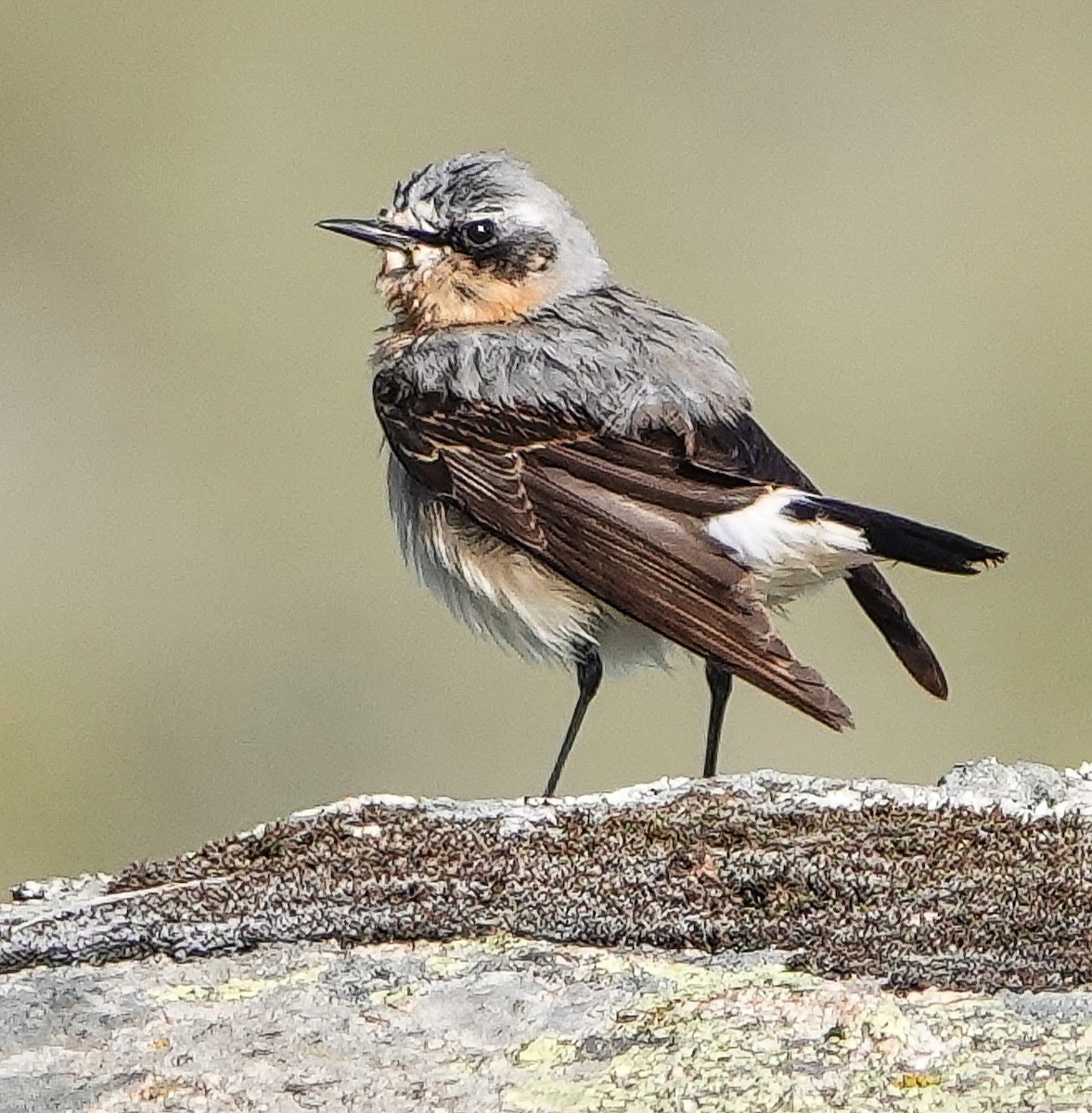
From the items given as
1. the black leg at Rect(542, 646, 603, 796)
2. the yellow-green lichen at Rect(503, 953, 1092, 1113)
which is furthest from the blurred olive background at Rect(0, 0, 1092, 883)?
the yellow-green lichen at Rect(503, 953, 1092, 1113)

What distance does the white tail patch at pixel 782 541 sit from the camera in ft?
22.7

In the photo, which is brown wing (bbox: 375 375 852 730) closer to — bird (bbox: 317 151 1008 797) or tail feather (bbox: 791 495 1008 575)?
bird (bbox: 317 151 1008 797)

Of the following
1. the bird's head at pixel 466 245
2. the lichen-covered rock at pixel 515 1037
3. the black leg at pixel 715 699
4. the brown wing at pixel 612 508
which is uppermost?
the bird's head at pixel 466 245

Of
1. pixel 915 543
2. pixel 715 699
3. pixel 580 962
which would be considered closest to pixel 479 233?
pixel 715 699

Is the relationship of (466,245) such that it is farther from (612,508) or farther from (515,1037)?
(515,1037)

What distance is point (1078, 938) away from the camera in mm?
4312

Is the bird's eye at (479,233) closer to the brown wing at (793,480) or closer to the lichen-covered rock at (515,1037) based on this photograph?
the brown wing at (793,480)

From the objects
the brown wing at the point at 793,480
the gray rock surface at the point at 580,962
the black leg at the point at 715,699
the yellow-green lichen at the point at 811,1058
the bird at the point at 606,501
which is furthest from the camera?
the black leg at the point at 715,699

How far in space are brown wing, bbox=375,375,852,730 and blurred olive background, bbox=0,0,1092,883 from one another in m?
2.93

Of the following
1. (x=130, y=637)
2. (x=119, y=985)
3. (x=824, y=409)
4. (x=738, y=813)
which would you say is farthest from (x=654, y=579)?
(x=824, y=409)

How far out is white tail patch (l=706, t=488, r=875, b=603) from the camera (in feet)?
22.7

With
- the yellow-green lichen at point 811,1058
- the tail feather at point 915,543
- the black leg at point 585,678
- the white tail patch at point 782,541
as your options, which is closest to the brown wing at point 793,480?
the white tail patch at point 782,541

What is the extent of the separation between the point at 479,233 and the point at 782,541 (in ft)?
5.92

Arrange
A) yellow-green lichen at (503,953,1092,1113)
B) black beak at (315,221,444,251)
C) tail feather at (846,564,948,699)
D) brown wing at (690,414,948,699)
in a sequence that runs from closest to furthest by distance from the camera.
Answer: yellow-green lichen at (503,953,1092,1113) → brown wing at (690,414,948,699) → tail feather at (846,564,948,699) → black beak at (315,221,444,251)
